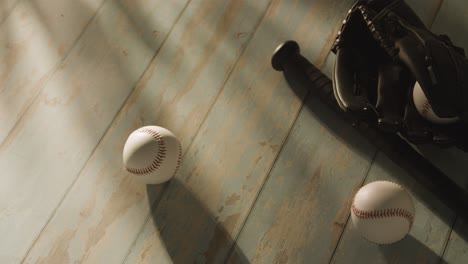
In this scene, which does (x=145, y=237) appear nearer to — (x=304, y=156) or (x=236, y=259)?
(x=236, y=259)

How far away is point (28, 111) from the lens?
1.52m

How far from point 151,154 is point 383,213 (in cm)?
57

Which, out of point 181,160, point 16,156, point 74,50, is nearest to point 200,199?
point 181,160

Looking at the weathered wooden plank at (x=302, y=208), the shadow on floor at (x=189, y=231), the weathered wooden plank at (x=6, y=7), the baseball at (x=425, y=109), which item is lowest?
the shadow on floor at (x=189, y=231)

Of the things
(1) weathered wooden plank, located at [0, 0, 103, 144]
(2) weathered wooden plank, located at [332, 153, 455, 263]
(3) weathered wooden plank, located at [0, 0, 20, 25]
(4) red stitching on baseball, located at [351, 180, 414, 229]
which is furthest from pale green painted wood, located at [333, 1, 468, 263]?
(3) weathered wooden plank, located at [0, 0, 20, 25]

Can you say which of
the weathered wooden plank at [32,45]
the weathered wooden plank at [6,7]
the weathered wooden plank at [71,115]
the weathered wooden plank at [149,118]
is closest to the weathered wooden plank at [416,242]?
the weathered wooden plank at [149,118]

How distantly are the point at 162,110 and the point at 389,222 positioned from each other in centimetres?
73

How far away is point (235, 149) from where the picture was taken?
4.51 feet

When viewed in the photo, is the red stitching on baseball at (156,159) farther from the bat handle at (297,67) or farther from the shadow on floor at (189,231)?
the bat handle at (297,67)

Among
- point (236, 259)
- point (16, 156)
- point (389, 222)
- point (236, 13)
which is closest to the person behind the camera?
point (389, 222)

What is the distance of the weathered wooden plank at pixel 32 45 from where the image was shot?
154cm

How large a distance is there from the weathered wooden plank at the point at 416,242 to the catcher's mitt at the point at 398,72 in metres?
0.17

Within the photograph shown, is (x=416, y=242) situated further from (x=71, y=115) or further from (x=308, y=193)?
(x=71, y=115)

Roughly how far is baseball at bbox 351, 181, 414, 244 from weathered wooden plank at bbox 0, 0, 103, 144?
1059 millimetres
